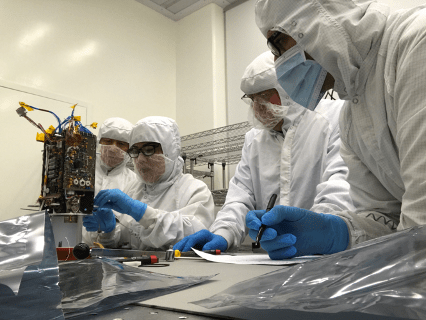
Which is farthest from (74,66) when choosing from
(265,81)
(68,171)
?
(68,171)

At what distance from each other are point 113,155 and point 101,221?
97 cm

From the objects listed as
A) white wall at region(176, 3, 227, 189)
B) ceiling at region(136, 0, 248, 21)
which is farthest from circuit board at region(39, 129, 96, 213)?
ceiling at region(136, 0, 248, 21)

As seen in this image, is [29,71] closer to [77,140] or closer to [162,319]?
[77,140]

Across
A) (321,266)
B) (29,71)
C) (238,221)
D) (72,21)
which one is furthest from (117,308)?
(72,21)

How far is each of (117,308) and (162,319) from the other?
0.07 m

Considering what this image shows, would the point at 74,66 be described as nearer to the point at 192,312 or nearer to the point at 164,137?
the point at 164,137

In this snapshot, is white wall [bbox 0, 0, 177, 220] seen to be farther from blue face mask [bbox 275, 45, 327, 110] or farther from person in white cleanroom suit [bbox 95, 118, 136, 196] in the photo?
blue face mask [bbox 275, 45, 327, 110]

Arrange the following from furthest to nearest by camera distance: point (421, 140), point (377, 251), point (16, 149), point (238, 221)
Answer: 1. point (16, 149)
2. point (238, 221)
3. point (421, 140)
4. point (377, 251)

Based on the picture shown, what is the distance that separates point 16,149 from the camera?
7.60ft

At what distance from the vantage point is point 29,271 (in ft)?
1.25

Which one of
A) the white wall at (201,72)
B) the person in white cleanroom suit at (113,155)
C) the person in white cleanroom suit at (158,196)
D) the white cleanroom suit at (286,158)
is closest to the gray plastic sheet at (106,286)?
the white cleanroom suit at (286,158)

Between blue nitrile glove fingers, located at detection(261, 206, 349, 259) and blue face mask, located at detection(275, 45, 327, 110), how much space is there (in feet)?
1.11

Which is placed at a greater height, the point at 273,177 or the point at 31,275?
the point at 273,177

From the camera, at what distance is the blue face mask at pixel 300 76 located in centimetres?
92
